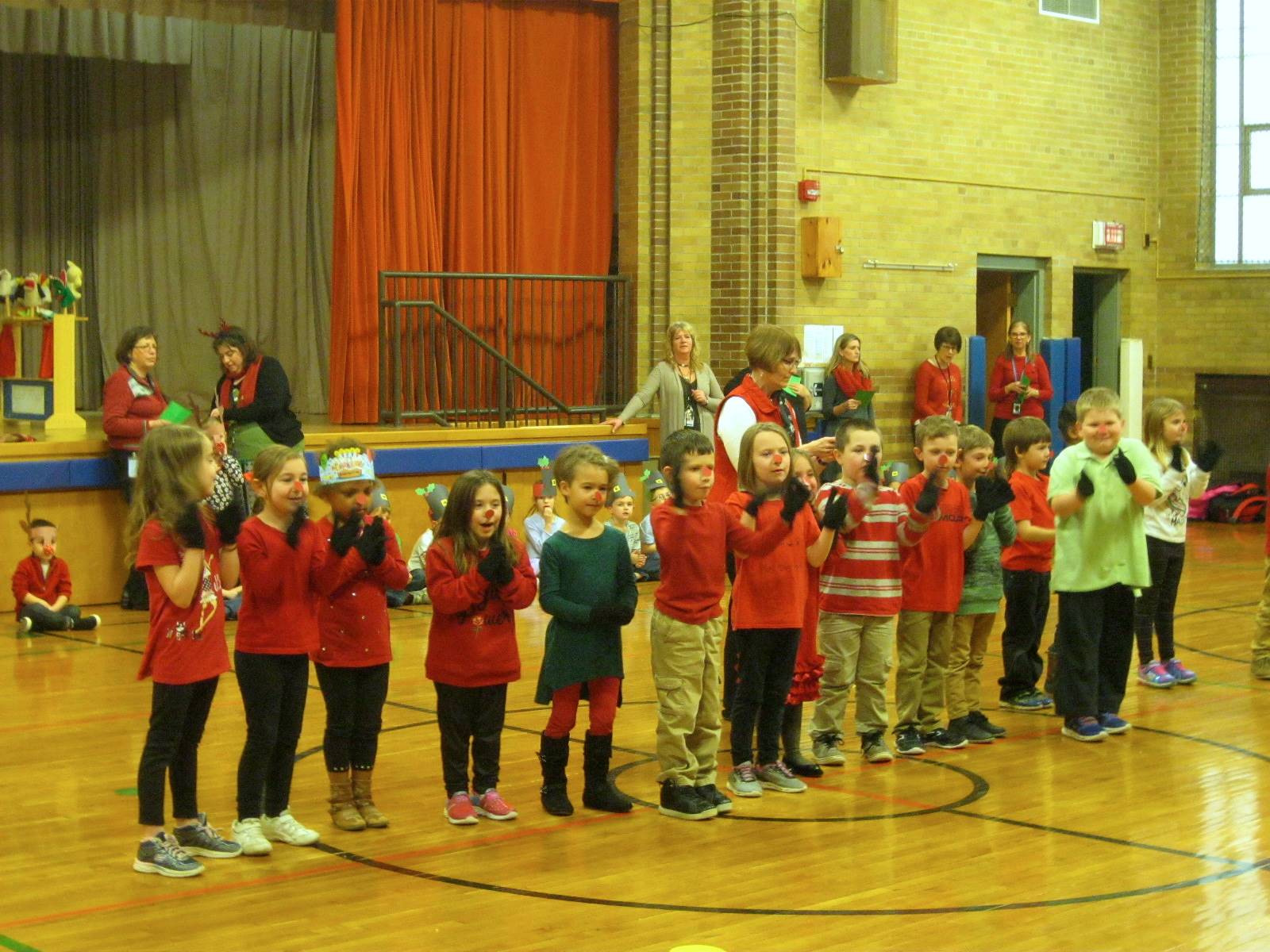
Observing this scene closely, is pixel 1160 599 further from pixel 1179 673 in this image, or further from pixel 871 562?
pixel 871 562

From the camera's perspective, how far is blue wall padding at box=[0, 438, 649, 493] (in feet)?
35.3

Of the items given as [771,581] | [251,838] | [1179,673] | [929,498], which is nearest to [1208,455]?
[1179,673]

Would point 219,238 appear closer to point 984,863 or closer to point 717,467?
point 717,467

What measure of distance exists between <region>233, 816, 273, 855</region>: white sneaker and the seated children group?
1 centimetres

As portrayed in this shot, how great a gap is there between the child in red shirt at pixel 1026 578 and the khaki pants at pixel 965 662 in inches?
18.9

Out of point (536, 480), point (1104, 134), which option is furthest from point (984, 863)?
point (1104, 134)

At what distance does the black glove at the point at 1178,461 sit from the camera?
27.2 ft

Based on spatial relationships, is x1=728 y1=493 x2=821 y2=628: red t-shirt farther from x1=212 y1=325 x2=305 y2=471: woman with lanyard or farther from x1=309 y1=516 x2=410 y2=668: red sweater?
x1=212 y1=325 x2=305 y2=471: woman with lanyard

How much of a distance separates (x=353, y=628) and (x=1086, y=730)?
129 inches

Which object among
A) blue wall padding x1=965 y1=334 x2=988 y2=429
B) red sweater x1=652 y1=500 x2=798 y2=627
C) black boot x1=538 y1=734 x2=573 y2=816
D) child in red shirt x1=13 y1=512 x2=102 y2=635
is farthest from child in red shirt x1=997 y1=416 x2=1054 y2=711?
blue wall padding x1=965 y1=334 x2=988 y2=429

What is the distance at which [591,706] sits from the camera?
594 cm

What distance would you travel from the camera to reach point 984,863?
539 cm

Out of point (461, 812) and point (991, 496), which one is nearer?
point (461, 812)

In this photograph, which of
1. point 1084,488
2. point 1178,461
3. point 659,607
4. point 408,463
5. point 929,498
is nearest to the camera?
point 659,607
